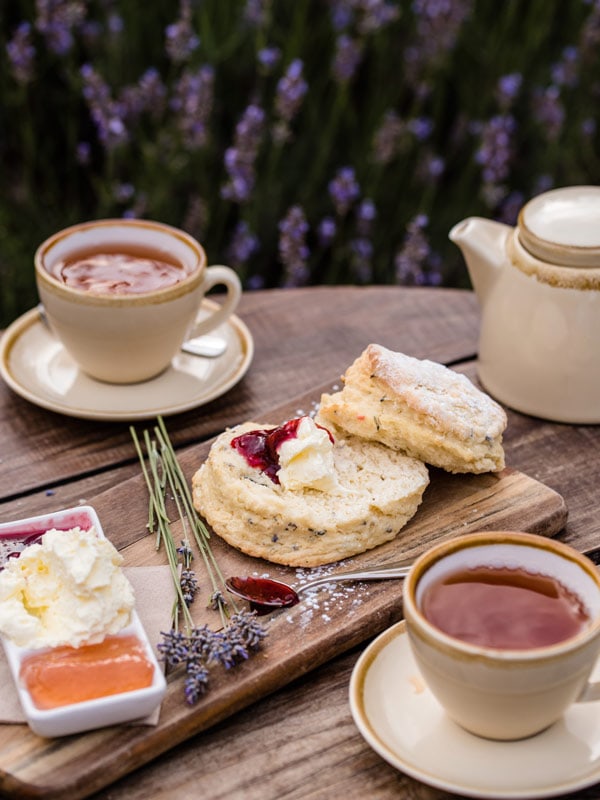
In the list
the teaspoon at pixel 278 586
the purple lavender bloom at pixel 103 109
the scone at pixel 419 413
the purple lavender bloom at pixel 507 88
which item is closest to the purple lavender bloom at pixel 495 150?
the purple lavender bloom at pixel 507 88

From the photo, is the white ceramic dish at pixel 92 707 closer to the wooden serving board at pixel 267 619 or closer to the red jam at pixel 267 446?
the wooden serving board at pixel 267 619

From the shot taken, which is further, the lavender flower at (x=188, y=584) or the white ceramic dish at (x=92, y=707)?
the lavender flower at (x=188, y=584)

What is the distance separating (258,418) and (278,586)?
60cm

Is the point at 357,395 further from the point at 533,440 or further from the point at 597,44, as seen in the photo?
the point at 597,44

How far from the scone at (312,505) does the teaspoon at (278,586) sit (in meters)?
0.05

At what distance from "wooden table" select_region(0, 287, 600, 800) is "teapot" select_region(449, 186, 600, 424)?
8 centimetres

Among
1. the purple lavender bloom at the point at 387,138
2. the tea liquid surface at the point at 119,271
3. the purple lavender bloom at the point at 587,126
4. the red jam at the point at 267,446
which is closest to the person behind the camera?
the red jam at the point at 267,446

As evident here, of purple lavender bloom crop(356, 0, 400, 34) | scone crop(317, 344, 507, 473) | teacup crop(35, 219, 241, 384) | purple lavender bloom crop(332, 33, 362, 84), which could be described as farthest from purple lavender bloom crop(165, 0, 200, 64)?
scone crop(317, 344, 507, 473)

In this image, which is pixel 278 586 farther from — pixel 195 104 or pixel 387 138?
pixel 387 138

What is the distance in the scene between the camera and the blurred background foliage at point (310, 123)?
3.92m

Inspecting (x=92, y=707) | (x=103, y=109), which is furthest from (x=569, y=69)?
(x=92, y=707)

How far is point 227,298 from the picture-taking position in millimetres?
2705

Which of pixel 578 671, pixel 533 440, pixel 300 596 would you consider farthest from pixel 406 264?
pixel 578 671

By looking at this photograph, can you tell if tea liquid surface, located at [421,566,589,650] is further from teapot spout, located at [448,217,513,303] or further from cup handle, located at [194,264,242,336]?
cup handle, located at [194,264,242,336]
